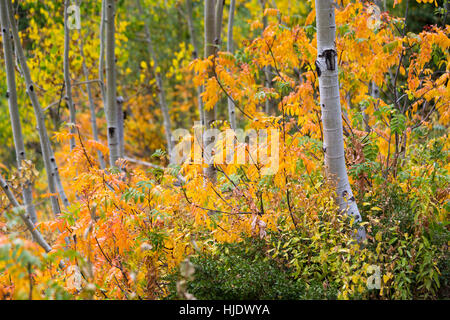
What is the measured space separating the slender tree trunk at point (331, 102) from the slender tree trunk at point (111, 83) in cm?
242

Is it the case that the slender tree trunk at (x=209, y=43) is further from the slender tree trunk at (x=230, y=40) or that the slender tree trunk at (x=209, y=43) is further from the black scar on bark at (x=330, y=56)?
the black scar on bark at (x=330, y=56)

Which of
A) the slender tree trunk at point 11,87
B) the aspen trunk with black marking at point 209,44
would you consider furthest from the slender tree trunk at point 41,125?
the aspen trunk with black marking at point 209,44

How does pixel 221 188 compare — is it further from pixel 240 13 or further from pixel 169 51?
pixel 240 13

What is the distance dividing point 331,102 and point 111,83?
2.58m

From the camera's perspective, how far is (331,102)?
10.2ft

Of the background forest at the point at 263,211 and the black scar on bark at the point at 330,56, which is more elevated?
the black scar on bark at the point at 330,56

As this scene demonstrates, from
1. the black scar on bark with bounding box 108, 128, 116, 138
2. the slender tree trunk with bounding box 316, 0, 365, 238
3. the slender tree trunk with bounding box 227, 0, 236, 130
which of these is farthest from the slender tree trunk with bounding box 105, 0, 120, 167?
the slender tree trunk with bounding box 316, 0, 365, 238

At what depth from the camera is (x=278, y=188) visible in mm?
3484

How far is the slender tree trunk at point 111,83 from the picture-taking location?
4434 mm

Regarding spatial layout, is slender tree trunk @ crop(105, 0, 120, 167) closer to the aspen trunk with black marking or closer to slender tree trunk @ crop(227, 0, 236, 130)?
the aspen trunk with black marking

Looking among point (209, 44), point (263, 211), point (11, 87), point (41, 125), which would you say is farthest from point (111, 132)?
point (263, 211)

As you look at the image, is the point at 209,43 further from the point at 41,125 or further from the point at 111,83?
the point at 41,125
